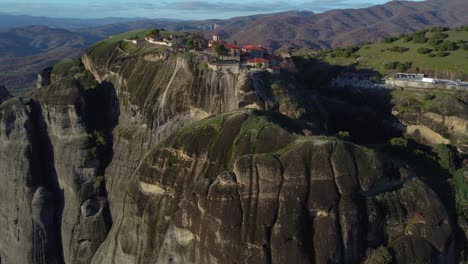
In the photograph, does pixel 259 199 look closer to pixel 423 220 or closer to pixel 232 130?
pixel 232 130

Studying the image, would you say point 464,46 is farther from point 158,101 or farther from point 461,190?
point 158,101

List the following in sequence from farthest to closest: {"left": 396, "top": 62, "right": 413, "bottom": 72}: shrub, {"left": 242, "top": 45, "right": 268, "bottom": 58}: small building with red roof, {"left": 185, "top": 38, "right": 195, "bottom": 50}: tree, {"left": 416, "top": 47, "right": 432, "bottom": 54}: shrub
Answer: {"left": 416, "top": 47, "right": 432, "bottom": 54}: shrub, {"left": 396, "top": 62, "right": 413, "bottom": 72}: shrub, {"left": 242, "top": 45, "right": 268, "bottom": 58}: small building with red roof, {"left": 185, "top": 38, "right": 195, "bottom": 50}: tree

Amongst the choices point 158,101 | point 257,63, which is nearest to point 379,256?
point 257,63

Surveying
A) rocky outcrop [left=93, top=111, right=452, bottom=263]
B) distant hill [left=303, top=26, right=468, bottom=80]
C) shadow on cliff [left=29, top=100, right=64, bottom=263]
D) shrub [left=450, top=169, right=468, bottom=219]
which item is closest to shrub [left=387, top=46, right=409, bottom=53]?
distant hill [left=303, top=26, right=468, bottom=80]

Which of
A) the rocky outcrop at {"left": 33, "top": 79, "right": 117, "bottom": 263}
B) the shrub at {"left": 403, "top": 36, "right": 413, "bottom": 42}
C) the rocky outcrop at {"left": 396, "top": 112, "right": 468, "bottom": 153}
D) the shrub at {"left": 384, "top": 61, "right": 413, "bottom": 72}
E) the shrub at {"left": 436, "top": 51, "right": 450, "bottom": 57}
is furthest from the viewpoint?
the shrub at {"left": 403, "top": 36, "right": 413, "bottom": 42}

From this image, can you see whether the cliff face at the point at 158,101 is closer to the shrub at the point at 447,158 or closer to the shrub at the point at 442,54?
the shrub at the point at 447,158

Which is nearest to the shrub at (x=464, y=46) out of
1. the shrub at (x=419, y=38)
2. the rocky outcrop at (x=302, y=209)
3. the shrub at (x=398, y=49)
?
the shrub at (x=419, y=38)

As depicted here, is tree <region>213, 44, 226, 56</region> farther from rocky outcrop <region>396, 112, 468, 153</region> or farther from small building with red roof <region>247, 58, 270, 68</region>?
rocky outcrop <region>396, 112, 468, 153</region>
